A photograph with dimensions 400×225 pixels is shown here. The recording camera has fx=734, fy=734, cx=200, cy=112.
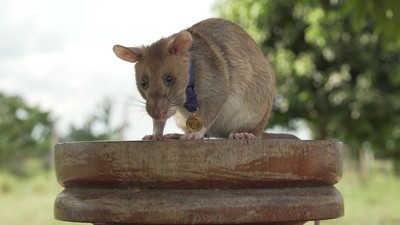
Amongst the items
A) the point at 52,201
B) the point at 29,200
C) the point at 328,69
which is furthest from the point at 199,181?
the point at 328,69

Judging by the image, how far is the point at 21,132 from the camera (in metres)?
19.4

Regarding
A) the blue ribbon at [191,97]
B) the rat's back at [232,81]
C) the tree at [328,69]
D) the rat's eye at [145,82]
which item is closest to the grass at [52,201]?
the tree at [328,69]

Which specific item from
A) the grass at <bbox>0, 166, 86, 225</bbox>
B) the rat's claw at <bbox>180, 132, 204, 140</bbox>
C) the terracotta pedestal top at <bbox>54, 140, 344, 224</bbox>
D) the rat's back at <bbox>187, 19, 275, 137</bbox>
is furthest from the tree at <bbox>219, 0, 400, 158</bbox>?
the terracotta pedestal top at <bbox>54, 140, 344, 224</bbox>

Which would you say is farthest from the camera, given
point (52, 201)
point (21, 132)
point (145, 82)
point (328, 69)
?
point (21, 132)

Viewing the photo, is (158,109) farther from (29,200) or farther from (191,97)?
(29,200)

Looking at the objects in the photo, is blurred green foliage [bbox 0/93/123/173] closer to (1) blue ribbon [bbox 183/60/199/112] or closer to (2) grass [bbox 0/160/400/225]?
(2) grass [bbox 0/160/400/225]

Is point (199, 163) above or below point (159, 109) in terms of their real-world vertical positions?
below

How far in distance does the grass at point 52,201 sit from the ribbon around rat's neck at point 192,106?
298 inches

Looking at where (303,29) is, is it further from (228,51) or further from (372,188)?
(228,51)

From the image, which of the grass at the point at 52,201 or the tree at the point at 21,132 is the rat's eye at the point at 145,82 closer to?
the grass at the point at 52,201

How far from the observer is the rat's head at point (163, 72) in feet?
7.43

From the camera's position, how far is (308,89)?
1691cm

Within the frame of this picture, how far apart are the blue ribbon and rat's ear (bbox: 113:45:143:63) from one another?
17 cm

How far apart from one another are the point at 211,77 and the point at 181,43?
0.19 m
